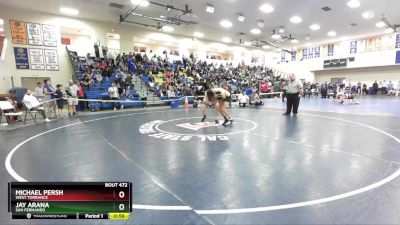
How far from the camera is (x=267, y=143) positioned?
5.10 metres

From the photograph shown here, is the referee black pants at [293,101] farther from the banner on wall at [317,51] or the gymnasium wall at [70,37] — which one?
the banner on wall at [317,51]

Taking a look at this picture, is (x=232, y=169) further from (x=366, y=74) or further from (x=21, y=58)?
(x=366, y=74)

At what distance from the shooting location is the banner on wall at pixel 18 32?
583 inches

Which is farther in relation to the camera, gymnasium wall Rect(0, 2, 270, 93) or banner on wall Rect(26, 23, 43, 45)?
banner on wall Rect(26, 23, 43, 45)

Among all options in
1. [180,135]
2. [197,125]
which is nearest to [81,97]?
[197,125]

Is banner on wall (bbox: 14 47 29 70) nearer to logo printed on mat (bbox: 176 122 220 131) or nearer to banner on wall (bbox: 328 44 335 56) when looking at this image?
logo printed on mat (bbox: 176 122 220 131)

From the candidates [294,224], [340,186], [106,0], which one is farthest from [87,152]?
[106,0]

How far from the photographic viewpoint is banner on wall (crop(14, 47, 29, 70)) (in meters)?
15.0

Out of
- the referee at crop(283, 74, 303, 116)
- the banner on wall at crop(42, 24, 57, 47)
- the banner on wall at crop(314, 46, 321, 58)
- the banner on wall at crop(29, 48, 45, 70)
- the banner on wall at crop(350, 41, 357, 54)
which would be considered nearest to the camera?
the referee at crop(283, 74, 303, 116)

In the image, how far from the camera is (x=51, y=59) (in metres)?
16.3

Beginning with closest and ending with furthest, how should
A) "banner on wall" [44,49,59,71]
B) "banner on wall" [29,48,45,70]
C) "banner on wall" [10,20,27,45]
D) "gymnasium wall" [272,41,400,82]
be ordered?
"banner on wall" [10,20,27,45], "banner on wall" [29,48,45,70], "banner on wall" [44,49,59,71], "gymnasium wall" [272,41,400,82]

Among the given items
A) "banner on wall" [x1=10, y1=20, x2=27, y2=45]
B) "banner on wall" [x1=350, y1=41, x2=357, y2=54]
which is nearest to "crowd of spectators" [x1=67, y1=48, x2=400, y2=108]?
"banner on wall" [x1=350, y1=41, x2=357, y2=54]

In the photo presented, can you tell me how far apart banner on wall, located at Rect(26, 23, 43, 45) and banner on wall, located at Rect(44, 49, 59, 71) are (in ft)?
2.36
